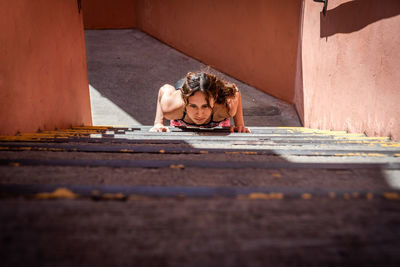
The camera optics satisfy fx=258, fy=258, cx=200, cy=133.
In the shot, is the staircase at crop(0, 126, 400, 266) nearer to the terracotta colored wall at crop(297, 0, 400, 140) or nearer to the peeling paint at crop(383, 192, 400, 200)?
the peeling paint at crop(383, 192, 400, 200)

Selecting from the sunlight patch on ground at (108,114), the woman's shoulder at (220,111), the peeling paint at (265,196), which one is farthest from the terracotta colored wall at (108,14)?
the peeling paint at (265,196)

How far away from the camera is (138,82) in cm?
614

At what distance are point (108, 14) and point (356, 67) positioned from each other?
9426 mm

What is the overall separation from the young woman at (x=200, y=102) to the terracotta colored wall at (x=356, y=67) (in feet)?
3.54

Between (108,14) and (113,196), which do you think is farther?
(108,14)

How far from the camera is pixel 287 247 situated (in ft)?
1.71

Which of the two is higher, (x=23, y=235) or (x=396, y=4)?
(x=396, y=4)

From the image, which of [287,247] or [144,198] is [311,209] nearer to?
[287,247]

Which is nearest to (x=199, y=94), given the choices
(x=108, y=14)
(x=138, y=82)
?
(x=138, y=82)

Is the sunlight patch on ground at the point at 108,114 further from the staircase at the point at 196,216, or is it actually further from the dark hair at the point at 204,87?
the staircase at the point at 196,216

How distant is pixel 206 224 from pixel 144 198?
8.0 inches

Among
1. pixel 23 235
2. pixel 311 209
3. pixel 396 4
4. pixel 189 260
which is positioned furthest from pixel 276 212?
pixel 396 4

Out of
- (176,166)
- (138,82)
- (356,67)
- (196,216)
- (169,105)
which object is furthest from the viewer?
(138,82)

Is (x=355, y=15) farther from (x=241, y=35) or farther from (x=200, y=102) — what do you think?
(x=241, y=35)
